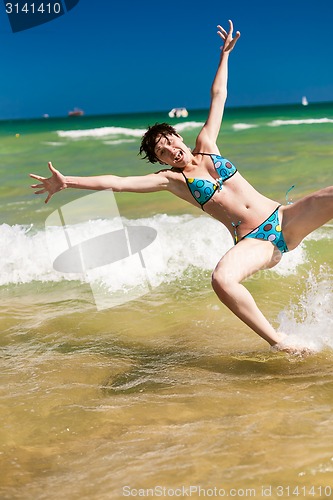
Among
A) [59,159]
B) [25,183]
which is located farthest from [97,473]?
[59,159]

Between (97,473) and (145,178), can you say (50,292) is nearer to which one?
(145,178)

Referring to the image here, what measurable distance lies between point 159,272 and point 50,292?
119 centimetres

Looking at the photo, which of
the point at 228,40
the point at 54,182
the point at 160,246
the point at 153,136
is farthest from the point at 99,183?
the point at 160,246

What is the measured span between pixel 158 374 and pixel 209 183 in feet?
4.25

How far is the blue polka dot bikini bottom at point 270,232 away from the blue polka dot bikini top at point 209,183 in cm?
38

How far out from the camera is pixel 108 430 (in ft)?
10.2

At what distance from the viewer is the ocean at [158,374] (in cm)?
259

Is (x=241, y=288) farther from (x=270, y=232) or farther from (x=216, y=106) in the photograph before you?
(x=216, y=106)

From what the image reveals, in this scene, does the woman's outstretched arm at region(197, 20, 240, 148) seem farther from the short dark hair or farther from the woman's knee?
the woman's knee

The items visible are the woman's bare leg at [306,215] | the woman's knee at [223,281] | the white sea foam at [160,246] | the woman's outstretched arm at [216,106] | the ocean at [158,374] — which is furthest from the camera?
the white sea foam at [160,246]

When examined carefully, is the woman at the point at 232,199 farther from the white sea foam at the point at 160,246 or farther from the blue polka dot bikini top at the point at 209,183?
the white sea foam at the point at 160,246

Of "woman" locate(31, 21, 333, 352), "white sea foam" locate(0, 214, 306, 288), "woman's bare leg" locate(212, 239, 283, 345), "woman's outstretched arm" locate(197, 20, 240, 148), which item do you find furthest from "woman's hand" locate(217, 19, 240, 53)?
"white sea foam" locate(0, 214, 306, 288)

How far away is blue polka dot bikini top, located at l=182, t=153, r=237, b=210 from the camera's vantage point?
13.4ft

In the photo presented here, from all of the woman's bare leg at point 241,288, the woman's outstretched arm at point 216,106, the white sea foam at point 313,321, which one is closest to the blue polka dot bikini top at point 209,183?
the woman's outstretched arm at point 216,106
